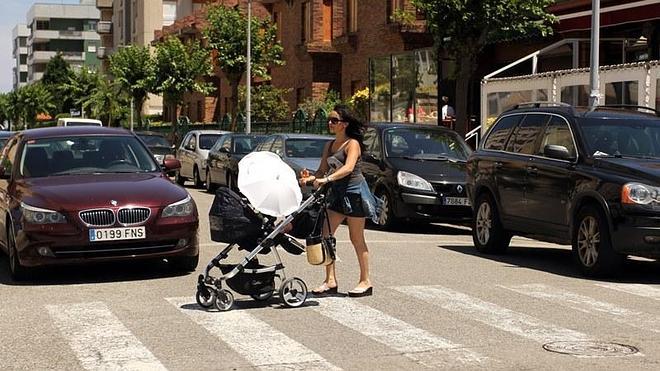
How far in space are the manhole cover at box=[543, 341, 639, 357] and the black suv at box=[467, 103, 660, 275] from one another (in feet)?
10.3

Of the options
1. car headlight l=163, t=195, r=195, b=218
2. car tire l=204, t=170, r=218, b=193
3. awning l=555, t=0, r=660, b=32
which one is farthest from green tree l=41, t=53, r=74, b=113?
car headlight l=163, t=195, r=195, b=218

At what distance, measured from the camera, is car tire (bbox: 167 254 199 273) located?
11.1 m

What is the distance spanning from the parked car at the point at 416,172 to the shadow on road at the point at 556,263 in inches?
76.1

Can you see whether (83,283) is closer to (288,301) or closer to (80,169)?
(80,169)

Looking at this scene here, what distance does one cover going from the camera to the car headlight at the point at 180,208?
Result: 10.6 m

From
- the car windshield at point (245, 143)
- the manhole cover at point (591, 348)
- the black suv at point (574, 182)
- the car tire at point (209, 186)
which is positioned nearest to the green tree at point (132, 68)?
the car tire at point (209, 186)

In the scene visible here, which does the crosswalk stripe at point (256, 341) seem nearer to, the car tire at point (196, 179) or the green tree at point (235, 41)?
the car tire at point (196, 179)

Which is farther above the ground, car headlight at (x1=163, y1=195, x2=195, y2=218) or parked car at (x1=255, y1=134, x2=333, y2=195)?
parked car at (x1=255, y1=134, x2=333, y2=195)

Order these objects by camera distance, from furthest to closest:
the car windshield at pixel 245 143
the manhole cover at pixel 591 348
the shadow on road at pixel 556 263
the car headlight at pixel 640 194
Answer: the car windshield at pixel 245 143
the shadow on road at pixel 556 263
the car headlight at pixel 640 194
the manhole cover at pixel 591 348

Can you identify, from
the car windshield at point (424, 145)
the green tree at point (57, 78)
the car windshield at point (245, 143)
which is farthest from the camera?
the green tree at point (57, 78)

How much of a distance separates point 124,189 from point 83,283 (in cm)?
102

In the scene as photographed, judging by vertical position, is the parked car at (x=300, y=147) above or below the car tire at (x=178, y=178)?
above

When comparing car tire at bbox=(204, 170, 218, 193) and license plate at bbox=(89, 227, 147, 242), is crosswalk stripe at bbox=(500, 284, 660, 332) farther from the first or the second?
car tire at bbox=(204, 170, 218, 193)

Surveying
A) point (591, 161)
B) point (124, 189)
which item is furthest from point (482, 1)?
point (124, 189)
